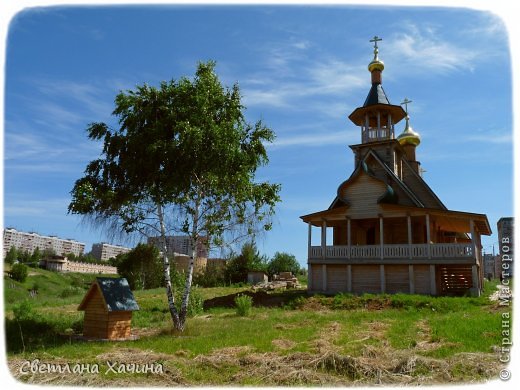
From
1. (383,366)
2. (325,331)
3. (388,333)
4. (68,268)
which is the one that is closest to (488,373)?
(383,366)

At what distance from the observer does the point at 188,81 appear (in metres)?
11.8

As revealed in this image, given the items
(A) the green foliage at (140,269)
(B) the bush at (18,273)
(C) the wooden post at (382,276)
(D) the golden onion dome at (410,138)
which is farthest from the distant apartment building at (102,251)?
(C) the wooden post at (382,276)

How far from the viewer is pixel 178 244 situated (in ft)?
40.8

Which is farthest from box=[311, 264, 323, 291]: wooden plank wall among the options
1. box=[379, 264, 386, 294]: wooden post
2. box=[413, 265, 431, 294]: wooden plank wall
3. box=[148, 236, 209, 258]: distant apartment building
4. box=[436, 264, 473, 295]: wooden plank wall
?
box=[148, 236, 209, 258]: distant apartment building

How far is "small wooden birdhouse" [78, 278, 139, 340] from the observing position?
1088 centimetres

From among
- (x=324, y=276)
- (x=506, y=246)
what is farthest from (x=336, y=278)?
(x=506, y=246)

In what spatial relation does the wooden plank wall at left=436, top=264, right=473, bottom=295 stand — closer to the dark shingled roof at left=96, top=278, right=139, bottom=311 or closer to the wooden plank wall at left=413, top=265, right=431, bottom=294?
the wooden plank wall at left=413, top=265, right=431, bottom=294

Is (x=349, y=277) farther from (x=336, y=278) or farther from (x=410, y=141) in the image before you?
(x=410, y=141)

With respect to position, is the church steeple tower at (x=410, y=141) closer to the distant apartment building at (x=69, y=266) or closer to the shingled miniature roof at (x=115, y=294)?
the shingled miniature roof at (x=115, y=294)

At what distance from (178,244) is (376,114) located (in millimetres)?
17305

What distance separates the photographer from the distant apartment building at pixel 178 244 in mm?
12211

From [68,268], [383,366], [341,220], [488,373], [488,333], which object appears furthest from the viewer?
[68,268]

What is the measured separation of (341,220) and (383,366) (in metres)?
15.6

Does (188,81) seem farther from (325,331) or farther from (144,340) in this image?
(325,331)
